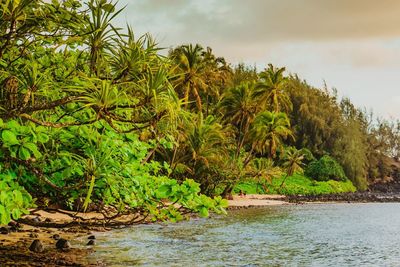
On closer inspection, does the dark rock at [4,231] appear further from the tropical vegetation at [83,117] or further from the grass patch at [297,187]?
the grass patch at [297,187]

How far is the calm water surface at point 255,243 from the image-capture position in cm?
1762

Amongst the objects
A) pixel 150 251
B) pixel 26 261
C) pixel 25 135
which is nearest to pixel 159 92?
pixel 25 135

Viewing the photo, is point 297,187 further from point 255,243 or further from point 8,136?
point 8,136

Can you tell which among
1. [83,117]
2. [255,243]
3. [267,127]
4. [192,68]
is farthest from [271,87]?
[83,117]

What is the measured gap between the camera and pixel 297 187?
6056cm

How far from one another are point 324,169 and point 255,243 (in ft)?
142

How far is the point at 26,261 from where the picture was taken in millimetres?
13164

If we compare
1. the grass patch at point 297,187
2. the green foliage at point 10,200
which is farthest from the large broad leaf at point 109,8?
Answer: the grass patch at point 297,187

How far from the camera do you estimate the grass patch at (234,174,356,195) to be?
5646cm

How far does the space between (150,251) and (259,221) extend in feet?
47.3

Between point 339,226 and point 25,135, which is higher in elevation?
point 25,135

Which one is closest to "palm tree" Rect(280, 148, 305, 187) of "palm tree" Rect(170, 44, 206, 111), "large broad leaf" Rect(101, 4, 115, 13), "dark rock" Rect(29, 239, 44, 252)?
"palm tree" Rect(170, 44, 206, 111)

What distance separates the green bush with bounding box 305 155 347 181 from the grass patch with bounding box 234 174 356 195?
95 cm

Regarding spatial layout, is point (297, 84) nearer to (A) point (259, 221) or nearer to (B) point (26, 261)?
(A) point (259, 221)
